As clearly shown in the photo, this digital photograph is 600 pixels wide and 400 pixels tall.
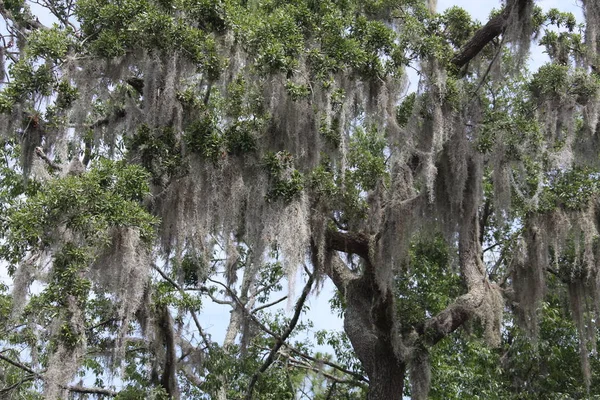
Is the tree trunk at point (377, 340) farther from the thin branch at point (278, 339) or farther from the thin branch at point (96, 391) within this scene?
the thin branch at point (96, 391)

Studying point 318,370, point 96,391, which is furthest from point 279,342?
point 96,391

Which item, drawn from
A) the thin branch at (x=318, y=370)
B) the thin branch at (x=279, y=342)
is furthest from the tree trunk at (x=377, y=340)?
the thin branch at (x=318, y=370)

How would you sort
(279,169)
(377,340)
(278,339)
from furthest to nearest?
(278,339) → (377,340) → (279,169)

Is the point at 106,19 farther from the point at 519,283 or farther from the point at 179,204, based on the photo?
the point at 519,283

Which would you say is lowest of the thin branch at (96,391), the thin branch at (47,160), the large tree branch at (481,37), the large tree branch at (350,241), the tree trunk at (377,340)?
the thin branch at (96,391)

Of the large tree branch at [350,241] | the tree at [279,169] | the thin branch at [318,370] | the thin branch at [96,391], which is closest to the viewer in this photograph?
the tree at [279,169]

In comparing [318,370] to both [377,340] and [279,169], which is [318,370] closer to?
[377,340]

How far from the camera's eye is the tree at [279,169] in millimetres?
6160

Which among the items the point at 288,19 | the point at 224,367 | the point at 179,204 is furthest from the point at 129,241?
the point at 224,367

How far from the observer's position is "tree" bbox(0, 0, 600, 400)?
6160 millimetres

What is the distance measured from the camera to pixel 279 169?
6.88 metres

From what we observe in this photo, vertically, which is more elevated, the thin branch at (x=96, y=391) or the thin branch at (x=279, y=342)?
the thin branch at (x=279, y=342)

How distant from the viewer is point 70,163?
7.68 metres

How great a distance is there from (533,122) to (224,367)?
4690mm
